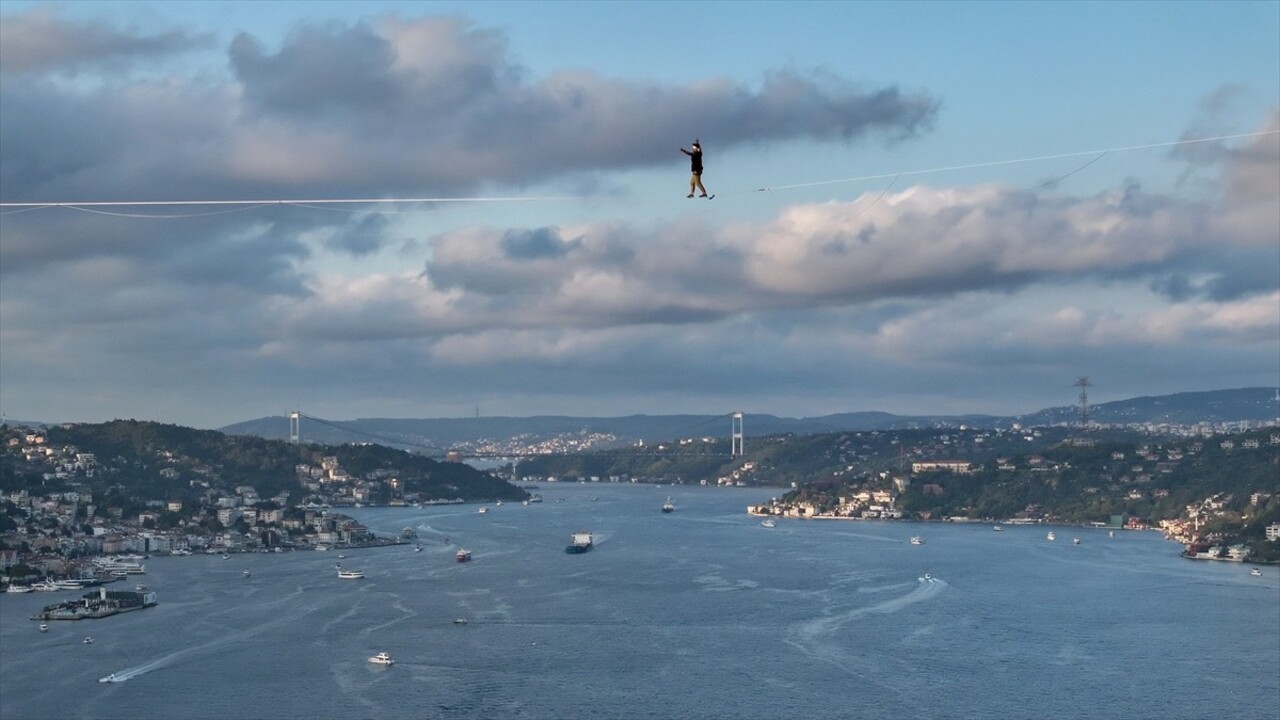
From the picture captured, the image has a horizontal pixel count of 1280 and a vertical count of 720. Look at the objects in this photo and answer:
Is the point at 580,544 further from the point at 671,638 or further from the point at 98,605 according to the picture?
the point at 671,638

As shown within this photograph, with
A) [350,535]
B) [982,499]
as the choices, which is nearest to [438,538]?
[350,535]

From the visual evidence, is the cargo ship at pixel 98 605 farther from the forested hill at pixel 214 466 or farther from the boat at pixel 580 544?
the forested hill at pixel 214 466

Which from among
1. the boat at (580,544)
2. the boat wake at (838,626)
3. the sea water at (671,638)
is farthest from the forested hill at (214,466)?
the boat wake at (838,626)

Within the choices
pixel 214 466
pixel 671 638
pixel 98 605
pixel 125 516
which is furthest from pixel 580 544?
pixel 214 466

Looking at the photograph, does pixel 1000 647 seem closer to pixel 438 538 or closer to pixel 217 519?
pixel 438 538

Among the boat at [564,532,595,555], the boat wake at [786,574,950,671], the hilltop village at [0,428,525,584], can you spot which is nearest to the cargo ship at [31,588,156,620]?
the hilltop village at [0,428,525,584]

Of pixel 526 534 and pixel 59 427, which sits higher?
pixel 59 427
